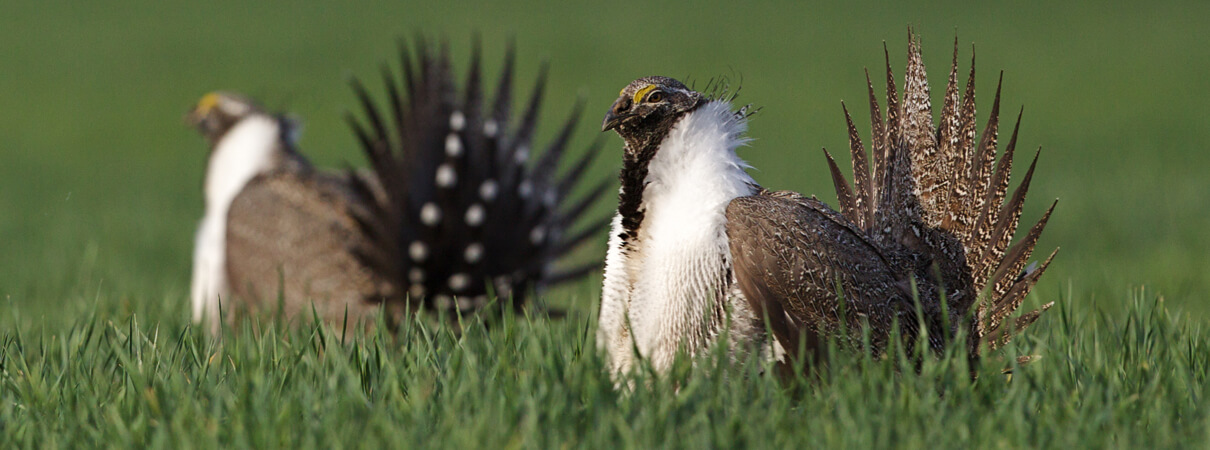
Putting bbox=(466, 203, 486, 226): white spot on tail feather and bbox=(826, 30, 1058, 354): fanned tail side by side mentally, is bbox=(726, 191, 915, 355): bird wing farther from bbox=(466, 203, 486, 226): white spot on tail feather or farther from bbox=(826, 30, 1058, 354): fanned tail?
bbox=(466, 203, 486, 226): white spot on tail feather

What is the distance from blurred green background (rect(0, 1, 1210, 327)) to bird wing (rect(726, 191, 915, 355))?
1.45ft

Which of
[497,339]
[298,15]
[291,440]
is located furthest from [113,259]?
[298,15]

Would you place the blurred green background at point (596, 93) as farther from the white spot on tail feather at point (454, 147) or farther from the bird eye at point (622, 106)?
the white spot on tail feather at point (454, 147)

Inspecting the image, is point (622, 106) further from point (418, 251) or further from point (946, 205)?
point (418, 251)

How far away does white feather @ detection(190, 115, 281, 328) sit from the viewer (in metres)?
5.59

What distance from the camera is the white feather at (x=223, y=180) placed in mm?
5590

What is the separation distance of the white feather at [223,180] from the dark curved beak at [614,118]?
3229 millimetres

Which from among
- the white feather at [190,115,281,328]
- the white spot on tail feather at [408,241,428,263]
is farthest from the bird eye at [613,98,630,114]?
the white feather at [190,115,281,328]

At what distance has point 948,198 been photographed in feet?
11.1

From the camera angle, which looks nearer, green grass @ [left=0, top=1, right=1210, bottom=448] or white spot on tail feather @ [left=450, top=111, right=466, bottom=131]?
green grass @ [left=0, top=1, right=1210, bottom=448]

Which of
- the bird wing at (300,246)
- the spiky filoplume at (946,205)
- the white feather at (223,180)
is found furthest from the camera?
the white feather at (223,180)

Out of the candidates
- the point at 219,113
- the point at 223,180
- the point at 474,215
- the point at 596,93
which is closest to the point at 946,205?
the point at 474,215

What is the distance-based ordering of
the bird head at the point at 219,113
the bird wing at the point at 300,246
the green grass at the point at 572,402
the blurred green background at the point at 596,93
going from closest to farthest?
the green grass at the point at 572,402
the bird wing at the point at 300,246
the bird head at the point at 219,113
the blurred green background at the point at 596,93

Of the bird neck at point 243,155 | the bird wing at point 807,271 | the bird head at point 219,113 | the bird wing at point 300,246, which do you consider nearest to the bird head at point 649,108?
the bird wing at point 807,271
